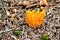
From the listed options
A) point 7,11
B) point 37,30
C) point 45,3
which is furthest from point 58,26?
point 7,11

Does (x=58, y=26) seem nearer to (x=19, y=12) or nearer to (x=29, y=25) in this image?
(x=29, y=25)

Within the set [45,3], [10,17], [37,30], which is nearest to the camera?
[37,30]

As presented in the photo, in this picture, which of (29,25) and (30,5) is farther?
(30,5)

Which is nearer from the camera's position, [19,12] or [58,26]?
[58,26]

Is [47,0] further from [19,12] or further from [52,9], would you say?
[19,12]

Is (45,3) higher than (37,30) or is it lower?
higher

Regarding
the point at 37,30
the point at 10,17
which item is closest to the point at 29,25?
the point at 37,30

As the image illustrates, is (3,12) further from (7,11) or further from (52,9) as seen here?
(52,9)

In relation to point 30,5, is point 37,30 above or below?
below

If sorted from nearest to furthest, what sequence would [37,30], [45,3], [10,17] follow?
[37,30]
[10,17]
[45,3]
